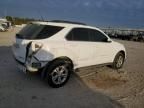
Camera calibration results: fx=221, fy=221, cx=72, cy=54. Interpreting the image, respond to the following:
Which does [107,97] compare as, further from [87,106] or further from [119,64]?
[119,64]

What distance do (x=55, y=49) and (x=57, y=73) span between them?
0.70 m

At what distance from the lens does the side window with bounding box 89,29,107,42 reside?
7.60 metres

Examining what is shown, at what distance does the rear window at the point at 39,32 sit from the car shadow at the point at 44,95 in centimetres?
145

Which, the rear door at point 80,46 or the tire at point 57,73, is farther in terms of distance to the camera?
the rear door at point 80,46

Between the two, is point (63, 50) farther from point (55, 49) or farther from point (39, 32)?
point (39, 32)

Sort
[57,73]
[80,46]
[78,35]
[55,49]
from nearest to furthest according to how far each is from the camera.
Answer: [55,49] → [57,73] → [80,46] → [78,35]

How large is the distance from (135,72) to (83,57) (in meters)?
2.83

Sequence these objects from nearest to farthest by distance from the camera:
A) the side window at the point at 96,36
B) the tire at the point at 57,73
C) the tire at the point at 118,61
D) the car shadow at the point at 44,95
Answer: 1. the car shadow at the point at 44,95
2. the tire at the point at 57,73
3. the side window at the point at 96,36
4. the tire at the point at 118,61

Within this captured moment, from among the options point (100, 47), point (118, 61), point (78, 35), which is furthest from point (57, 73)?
point (118, 61)

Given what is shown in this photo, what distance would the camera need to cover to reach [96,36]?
7785 mm

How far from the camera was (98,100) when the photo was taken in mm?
5680

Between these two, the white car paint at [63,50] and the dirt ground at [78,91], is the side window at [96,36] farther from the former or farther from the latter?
the dirt ground at [78,91]

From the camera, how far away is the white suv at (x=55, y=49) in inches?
237

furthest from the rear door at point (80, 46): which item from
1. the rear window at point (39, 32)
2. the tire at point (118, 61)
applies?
the tire at point (118, 61)
